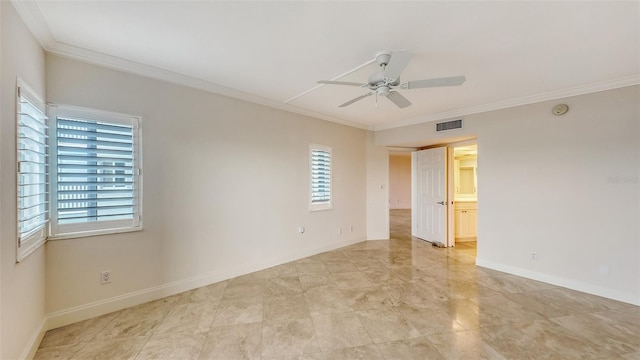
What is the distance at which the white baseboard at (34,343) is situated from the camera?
6.01ft

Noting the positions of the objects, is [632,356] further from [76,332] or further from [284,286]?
[76,332]

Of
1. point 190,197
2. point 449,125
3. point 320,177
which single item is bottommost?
point 190,197

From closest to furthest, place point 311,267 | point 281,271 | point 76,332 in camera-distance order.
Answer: point 76,332, point 281,271, point 311,267

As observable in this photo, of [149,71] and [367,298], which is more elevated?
[149,71]

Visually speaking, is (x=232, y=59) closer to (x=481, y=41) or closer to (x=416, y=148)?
(x=481, y=41)

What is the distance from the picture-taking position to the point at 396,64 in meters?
1.99

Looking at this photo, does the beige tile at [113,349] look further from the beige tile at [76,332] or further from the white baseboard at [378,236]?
the white baseboard at [378,236]

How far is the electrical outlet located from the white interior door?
542cm

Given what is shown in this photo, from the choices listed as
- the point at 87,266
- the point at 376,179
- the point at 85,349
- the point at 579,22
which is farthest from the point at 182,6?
the point at 376,179

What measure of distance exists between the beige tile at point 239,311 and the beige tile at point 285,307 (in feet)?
Result: 0.27

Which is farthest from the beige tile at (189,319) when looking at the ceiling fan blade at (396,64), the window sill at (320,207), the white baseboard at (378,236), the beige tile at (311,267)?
the white baseboard at (378,236)

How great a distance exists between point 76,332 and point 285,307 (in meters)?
1.92

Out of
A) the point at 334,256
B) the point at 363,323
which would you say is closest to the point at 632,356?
the point at 363,323

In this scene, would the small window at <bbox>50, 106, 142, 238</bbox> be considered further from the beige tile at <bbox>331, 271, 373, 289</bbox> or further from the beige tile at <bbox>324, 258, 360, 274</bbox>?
the beige tile at <bbox>324, 258, 360, 274</bbox>
